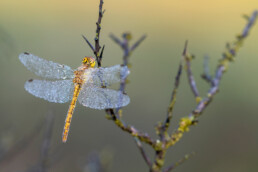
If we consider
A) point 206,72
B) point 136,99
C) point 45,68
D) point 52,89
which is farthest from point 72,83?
point 136,99

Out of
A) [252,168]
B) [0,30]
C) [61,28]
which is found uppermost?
[0,30]

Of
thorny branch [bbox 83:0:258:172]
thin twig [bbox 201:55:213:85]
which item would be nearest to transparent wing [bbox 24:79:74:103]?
thorny branch [bbox 83:0:258:172]

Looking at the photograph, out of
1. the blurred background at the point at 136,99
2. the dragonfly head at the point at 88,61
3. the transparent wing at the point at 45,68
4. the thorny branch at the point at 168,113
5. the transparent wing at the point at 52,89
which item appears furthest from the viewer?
the blurred background at the point at 136,99

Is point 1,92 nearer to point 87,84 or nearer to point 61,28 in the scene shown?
point 61,28

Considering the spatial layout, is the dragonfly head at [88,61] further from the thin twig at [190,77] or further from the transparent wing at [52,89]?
the thin twig at [190,77]

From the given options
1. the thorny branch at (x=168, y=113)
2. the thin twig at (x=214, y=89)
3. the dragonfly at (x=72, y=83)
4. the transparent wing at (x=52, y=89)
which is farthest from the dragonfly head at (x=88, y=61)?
the thin twig at (x=214, y=89)

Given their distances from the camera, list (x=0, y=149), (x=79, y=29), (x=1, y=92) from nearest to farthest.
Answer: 1. (x=0, y=149)
2. (x=1, y=92)
3. (x=79, y=29)

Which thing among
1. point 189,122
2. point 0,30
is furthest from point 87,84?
point 189,122
